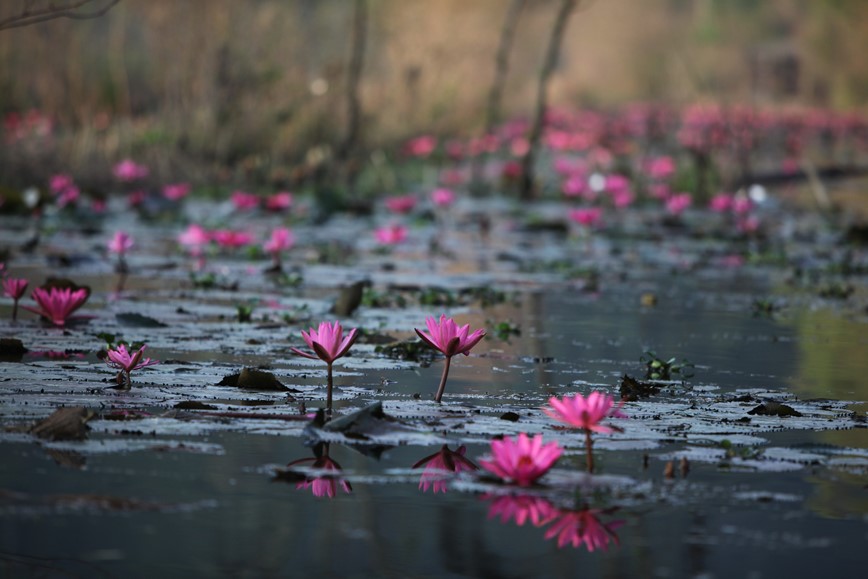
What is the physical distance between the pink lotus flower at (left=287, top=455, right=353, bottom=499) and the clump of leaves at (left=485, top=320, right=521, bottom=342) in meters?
2.53

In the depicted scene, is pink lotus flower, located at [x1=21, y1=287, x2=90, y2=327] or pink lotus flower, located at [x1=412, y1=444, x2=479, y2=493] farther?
pink lotus flower, located at [x1=21, y1=287, x2=90, y2=327]

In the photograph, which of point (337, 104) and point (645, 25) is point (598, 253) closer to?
point (337, 104)

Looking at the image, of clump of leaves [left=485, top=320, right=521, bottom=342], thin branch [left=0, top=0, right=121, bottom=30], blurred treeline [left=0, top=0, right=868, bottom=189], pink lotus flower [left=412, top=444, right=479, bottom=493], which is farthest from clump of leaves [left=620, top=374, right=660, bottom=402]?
blurred treeline [left=0, top=0, right=868, bottom=189]

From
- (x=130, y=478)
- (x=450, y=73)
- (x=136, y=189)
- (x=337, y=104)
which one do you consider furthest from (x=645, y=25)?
(x=130, y=478)

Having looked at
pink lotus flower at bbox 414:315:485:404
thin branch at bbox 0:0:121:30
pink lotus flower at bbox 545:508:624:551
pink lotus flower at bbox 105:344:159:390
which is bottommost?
pink lotus flower at bbox 545:508:624:551

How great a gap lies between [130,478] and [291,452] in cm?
46

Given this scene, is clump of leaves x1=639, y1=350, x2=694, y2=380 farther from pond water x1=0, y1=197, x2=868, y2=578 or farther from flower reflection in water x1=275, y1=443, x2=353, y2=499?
flower reflection in water x1=275, y1=443, x2=353, y2=499

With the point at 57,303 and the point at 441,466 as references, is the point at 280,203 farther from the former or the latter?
the point at 441,466

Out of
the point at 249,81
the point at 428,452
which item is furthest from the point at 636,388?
the point at 249,81

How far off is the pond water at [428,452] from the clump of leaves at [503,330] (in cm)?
3

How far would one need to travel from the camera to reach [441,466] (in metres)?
3.18

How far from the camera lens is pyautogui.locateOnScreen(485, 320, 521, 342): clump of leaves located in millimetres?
5781

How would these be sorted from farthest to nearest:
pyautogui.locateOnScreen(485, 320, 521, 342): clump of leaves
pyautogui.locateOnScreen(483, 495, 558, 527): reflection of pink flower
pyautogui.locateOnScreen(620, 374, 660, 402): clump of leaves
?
pyautogui.locateOnScreen(485, 320, 521, 342): clump of leaves, pyautogui.locateOnScreen(620, 374, 660, 402): clump of leaves, pyautogui.locateOnScreen(483, 495, 558, 527): reflection of pink flower

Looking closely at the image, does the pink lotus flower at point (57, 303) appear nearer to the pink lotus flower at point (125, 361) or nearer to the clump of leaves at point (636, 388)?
the pink lotus flower at point (125, 361)
